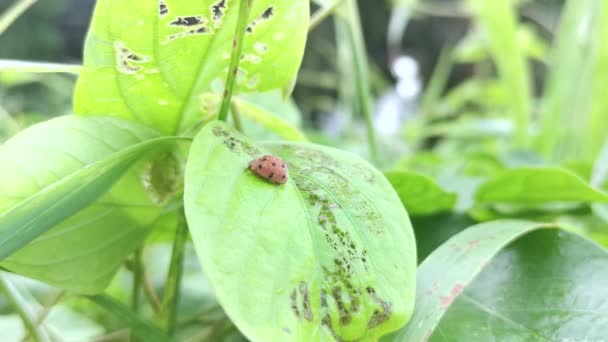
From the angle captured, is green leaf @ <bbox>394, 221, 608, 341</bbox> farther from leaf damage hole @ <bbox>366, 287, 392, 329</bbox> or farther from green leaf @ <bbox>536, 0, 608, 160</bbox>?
green leaf @ <bbox>536, 0, 608, 160</bbox>

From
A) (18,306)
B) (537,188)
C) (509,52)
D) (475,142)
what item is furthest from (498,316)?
(475,142)

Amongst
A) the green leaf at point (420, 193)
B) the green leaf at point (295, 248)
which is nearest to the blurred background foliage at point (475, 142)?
the green leaf at point (420, 193)

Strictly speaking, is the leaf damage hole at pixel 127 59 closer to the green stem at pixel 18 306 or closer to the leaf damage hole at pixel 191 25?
the leaf damage hole at pixel 191 25

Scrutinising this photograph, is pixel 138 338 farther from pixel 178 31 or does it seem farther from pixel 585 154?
pixel 585 154

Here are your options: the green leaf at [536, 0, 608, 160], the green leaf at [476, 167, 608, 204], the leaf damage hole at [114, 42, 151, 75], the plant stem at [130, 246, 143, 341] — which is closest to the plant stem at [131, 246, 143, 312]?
the plant stem at [130, 246, 143, 341]

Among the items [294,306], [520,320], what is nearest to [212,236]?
[294,306]

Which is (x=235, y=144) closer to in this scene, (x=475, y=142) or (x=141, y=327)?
(x=141, y=327)
